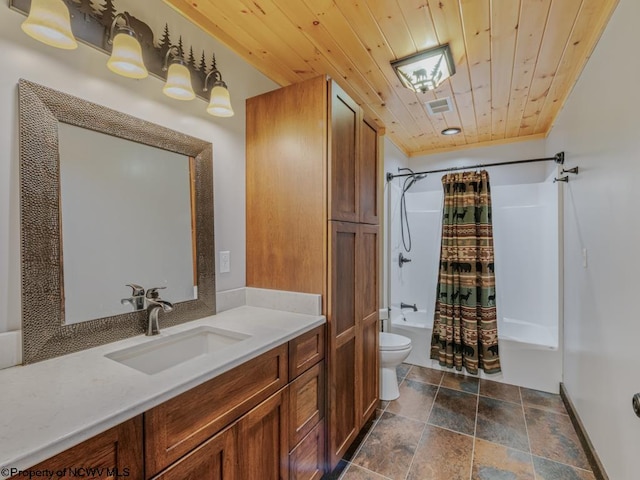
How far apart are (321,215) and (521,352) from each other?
231 cm

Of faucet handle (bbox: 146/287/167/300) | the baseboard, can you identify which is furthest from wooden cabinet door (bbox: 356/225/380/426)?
the baseboard

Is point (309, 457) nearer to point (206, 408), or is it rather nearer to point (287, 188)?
point (206, 408)

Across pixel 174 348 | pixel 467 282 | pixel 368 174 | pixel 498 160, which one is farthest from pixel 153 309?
pixel 498 160

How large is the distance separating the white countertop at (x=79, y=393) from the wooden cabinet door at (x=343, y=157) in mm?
768

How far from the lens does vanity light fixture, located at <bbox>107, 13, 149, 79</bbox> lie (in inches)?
43.6

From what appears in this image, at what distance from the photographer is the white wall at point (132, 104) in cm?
97

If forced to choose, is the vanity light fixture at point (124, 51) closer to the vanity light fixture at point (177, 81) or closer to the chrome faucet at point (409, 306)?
the vanity light fixture at point (177, 81)

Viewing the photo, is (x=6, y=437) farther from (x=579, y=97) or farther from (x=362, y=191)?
(x=579, y=97)

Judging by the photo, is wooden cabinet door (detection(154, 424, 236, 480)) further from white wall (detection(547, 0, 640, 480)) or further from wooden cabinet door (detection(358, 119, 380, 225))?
white wall (detection(547, 0, 640, 480))

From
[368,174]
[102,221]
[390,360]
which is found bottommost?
[390,360]

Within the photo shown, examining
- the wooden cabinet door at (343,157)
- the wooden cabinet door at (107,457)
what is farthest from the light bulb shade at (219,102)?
the wooden cabinet door at (107,457)

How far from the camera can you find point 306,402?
4.72ft

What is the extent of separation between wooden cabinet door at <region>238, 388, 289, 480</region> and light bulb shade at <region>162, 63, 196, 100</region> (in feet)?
4.34

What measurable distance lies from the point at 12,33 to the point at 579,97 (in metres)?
2.84
